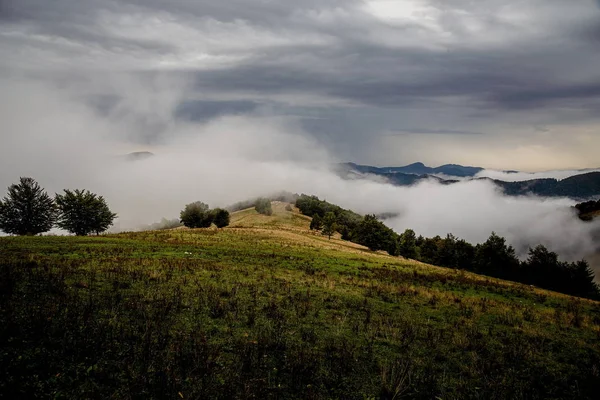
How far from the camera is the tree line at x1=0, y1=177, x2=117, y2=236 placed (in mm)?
70438

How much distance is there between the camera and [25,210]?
235 feet

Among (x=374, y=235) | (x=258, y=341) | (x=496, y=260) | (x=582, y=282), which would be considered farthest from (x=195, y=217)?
(x=582, y=282)

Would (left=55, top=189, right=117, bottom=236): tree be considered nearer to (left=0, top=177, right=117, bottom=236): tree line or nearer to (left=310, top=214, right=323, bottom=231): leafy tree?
(left=0, top=177, right=117, bottom=236): tree line

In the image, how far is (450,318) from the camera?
18.4 metres

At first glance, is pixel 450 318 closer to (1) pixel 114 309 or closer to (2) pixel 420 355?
(2) pixel 420 355

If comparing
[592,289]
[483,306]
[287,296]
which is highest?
[287,296]

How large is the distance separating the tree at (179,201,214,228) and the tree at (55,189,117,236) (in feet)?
70.7

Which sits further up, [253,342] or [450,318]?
[253,342]

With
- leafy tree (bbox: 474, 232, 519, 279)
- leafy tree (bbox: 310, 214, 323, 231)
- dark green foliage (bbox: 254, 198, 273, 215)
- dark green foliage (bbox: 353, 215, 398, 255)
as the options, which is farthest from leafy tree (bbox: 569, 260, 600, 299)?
dark green foliage (bbox: 254, 198, 273, 215)

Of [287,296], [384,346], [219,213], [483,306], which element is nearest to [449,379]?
[384,346]

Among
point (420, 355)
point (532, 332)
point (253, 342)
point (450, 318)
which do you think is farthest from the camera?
point (450, 318)

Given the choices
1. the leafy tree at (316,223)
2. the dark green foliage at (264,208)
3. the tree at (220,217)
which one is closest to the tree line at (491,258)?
the leafy tree at (316,223)

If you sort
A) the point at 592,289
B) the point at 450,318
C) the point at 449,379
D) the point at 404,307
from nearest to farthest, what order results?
the point at 449,379 < the point at 450,318 < the point at 404,307 < the point at 592,289

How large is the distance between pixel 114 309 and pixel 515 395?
549 inches
